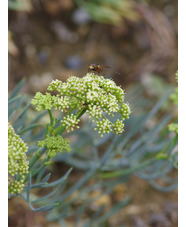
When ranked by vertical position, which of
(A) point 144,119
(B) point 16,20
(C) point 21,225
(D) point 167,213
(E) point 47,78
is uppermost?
(B) point 16,20

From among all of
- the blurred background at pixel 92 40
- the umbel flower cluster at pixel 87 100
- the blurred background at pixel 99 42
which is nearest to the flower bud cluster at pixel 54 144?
the umbel flower cluster at pixel 87 100

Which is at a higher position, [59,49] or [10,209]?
[59,49]

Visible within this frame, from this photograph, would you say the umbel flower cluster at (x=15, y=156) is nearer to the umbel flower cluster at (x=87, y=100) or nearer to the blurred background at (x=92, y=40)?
the umbel flower cluster at (x=87, y=100)

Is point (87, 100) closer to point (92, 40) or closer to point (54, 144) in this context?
point (54, 144)

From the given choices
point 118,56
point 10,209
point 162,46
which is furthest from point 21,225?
point 162,46

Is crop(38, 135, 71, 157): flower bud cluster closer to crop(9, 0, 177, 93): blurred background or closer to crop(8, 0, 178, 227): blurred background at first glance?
crop(8, 0, 178, 227): blurred background

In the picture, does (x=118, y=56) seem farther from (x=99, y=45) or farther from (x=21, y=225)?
(x=21, y=225)
